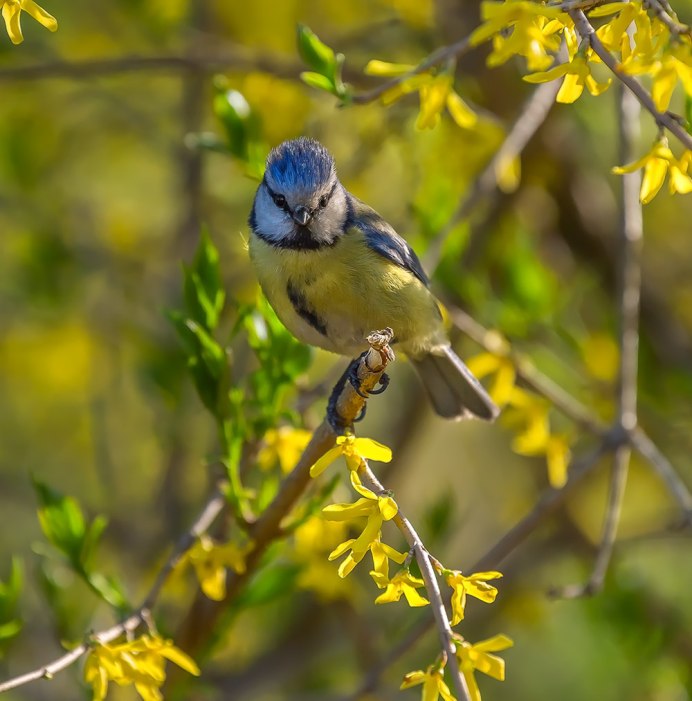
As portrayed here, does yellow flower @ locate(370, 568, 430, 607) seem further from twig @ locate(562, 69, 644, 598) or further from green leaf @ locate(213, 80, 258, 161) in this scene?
green leaf @ locate(213, 80, 258, 161)

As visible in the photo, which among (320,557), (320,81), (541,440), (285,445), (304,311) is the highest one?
(320,81)

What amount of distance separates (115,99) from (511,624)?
2726 millimetres

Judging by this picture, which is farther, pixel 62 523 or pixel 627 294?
pixel 627 294

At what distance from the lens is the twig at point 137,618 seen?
2.01 metres

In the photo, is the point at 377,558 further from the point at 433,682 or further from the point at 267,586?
the point at 267,586

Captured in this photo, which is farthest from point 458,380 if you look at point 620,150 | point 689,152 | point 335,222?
point 689,152

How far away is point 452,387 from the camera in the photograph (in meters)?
3.23

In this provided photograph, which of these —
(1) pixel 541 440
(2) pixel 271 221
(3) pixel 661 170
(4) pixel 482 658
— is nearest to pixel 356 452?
(4) pixel 482 658

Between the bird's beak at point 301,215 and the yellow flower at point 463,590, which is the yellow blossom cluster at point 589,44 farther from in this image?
the bird's beak at point 301,215

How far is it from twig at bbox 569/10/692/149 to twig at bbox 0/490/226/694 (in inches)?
51.2

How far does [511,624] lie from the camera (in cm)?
471

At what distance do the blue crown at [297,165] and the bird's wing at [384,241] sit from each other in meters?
0.17

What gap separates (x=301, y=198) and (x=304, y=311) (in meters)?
0.29

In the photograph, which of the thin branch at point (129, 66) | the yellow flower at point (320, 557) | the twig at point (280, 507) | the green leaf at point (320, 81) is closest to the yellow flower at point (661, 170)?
the twig at point (280, 507)
